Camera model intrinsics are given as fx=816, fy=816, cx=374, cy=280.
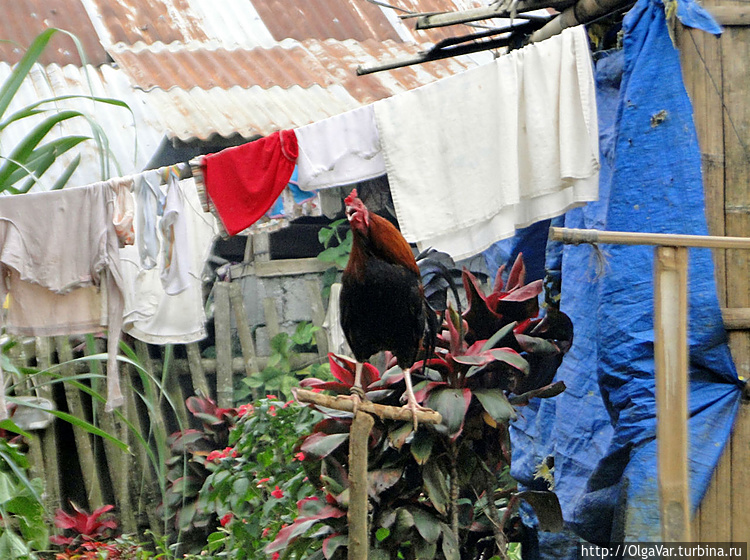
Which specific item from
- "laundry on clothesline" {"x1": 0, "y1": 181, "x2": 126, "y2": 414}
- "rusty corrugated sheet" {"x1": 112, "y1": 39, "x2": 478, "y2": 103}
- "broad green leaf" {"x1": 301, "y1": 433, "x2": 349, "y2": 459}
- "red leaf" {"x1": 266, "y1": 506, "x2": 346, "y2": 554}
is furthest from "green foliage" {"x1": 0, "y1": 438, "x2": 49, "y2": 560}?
"rusty corrugated sheet" {"x1": 112, "y1": 39, "x2": 478, "y2": 103}

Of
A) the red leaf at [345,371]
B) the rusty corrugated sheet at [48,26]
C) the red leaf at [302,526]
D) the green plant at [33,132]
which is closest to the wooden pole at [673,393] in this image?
the red leaf at [302,526]

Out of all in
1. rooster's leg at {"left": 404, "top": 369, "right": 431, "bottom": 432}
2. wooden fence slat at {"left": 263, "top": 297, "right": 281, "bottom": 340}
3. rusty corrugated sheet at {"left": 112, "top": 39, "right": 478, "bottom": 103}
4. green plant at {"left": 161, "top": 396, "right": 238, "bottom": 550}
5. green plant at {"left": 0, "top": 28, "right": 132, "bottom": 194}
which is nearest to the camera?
Result: rooster's leg at {"left": 404, "top": 369, "right": 431, "bottom": 432}

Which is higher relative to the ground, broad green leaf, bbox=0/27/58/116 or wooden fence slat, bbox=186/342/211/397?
broad green leaf, bbox=0/27/58/116

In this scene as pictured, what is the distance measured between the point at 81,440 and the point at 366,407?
2.98m

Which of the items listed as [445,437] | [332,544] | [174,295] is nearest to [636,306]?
[445,437]

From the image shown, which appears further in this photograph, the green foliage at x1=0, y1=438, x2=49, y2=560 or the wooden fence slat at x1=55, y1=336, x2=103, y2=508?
the wooden fence slat at x1=55, y1=336, x2=103, y2=508

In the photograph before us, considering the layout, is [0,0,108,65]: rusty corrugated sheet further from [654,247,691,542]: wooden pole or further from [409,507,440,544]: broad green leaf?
[654,247,691,542]: wooden pole

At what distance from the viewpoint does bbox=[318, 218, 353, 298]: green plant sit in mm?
5516

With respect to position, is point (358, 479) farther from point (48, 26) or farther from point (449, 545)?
point (48, 26)

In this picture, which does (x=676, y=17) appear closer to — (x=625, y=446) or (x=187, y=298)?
(x=625, y=446)

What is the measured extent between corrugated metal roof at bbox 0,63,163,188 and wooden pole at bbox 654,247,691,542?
389 centimetres

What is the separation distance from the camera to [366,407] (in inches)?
106

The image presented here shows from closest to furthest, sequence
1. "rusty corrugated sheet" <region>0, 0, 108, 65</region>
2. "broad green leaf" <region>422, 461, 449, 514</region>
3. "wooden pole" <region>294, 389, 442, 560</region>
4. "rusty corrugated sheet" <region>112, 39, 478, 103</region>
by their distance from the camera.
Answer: "wooden pole" <region>294, 389, 442, 560</region>, "broad green leaf" <region>422, 461, 449, 514</region>, "rusty corrugated sheet" <region>112, 39, 478, 103</region>, "rusty corrugated sheet" <region>0, 0, 108, 65</region>

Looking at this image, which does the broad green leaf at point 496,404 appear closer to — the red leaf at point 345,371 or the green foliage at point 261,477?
the red leaf at point 345,371
